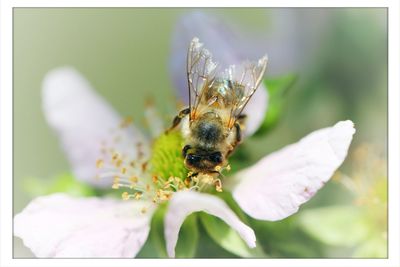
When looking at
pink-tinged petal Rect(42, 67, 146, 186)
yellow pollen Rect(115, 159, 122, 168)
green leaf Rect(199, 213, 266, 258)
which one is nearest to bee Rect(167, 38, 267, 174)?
green leaf Rect(199, 213, 266, 258)

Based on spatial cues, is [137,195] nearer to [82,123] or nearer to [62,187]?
[62,187]

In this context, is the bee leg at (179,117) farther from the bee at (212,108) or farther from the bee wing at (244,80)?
the bee wing at (244,80)

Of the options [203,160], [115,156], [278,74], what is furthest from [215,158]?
[278,74]

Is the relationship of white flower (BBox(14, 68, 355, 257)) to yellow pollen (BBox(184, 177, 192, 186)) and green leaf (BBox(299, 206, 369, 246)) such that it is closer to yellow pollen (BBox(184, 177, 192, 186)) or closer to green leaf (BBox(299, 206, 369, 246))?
yellow pollen (BBox(184, 177, 192, 186))

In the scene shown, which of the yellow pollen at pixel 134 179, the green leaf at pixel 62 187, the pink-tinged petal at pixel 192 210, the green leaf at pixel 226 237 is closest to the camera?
the pink-tinged petal at pixel 192 210

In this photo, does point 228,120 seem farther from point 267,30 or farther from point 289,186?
point 267,30
